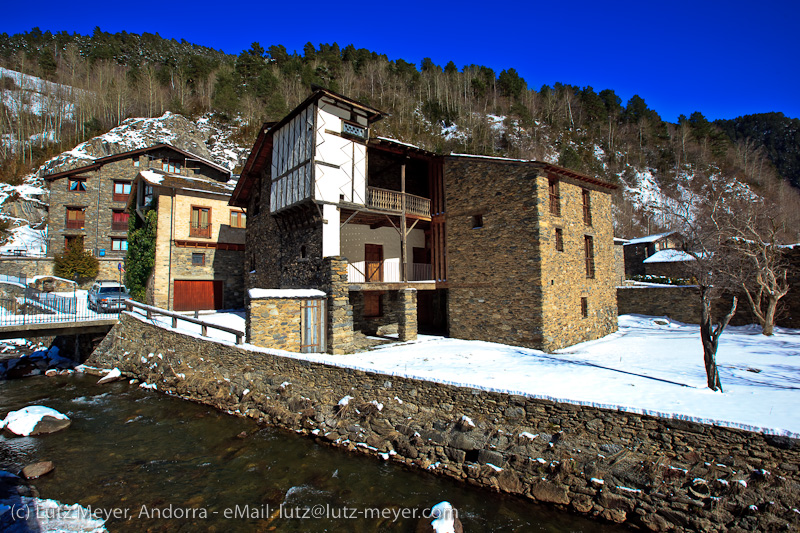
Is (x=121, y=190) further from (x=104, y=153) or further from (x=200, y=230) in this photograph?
(x=200, y=230)

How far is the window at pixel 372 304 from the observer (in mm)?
17141

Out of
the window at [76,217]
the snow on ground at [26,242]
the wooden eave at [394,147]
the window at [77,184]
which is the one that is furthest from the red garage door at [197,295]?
Answer: the window at [77,184]

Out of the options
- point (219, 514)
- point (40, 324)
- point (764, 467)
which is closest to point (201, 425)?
point (219, 514)

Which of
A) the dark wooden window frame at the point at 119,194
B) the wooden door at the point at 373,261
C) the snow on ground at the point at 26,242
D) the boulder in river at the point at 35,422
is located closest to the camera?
the boulder in river at the point at 35,422

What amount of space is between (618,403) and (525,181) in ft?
30.4

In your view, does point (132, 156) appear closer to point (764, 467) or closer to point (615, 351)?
point (615, 351)

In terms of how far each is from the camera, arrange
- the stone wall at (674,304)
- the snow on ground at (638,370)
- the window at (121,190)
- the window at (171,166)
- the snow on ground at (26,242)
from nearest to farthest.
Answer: the snow on ground at (638,370) → the stone wall at (674,304) → the snow on ground at (26,242) → the window at (121,190) → the window at (171,166)

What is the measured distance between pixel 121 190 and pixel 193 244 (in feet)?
60.0

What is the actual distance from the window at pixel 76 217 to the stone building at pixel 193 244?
12956 mm

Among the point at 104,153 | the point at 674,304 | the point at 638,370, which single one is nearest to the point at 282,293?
the point at 638,370

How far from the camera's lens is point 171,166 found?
3331 cm

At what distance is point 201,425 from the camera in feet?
32.1

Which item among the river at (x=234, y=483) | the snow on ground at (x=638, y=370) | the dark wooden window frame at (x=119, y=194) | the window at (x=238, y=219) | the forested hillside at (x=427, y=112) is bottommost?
the river at (x=234, y=483)

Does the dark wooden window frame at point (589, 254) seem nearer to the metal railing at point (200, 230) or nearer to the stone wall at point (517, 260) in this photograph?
the stone wall at point (517, 260)
